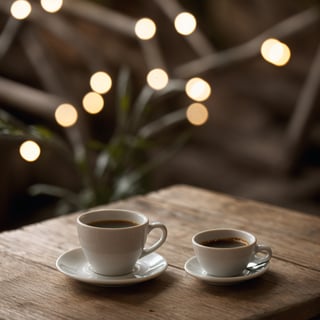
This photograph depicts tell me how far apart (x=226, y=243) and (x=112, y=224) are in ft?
0.74

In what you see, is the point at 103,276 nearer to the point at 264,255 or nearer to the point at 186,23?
the point at 264,255

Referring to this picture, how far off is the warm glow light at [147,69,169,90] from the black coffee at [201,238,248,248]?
162 cm

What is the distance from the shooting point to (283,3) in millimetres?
3977

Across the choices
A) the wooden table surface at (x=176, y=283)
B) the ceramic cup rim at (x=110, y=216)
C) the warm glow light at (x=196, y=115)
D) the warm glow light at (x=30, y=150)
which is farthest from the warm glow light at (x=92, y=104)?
the ceramic cup rim at (x=110, y=216)

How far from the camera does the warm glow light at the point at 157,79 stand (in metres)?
3.04

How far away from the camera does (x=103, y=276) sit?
1.44 meters

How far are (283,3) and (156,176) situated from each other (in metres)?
1.14

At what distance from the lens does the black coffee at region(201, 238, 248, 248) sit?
147cm

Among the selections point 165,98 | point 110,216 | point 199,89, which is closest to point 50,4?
point 199,89


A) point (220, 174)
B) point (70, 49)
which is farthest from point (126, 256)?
point (70, 49)

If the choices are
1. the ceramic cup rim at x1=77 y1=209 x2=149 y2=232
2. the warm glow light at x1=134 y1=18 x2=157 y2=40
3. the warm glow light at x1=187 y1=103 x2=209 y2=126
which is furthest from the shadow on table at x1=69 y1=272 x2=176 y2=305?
the warm glow light at x1=134 y1=18 x2=157 y2=40

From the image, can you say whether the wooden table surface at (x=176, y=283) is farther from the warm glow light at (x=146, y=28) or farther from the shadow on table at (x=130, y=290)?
the warm glow light at (x=146, y=28)

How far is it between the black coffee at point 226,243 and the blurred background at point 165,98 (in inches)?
53.1

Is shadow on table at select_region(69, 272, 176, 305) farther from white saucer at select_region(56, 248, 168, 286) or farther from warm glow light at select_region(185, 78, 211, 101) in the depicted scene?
warm glow light at select_region(185, 78, 211, 101)
